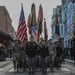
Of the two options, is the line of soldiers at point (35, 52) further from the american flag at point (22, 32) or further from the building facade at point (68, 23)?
the building facade at point (68, 23)

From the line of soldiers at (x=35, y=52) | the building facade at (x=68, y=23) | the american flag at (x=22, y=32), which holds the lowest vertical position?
the line of soldiers at (x=35, y=52)

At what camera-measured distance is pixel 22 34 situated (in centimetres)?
2995

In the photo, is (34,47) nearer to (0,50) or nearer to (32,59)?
(32,59)

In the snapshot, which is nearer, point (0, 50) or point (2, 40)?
point (0, 50)

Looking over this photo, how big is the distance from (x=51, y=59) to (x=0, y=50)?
19.7 meters

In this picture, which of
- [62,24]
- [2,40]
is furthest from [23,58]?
[62,24]

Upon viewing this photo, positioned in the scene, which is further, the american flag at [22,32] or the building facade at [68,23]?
the building facade at [68,23]

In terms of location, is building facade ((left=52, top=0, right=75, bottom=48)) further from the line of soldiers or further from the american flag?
the line of soldiers

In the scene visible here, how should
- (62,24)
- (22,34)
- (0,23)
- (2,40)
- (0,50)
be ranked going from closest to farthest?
(22,34) < (0,50) < (2,40) < (62,24) < (0,23)

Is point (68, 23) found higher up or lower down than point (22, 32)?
higher up

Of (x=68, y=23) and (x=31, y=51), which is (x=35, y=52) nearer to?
(x=31, y=51)

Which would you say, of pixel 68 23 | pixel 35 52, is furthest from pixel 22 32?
pixel 68 23

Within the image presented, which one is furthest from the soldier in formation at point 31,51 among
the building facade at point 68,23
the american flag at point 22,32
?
the building facade at point 68,23

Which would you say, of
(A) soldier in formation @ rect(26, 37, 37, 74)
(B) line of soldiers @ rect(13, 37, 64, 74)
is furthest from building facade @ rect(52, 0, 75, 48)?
(A) soldier in formation @ rect(26, 37, 37, 74)
